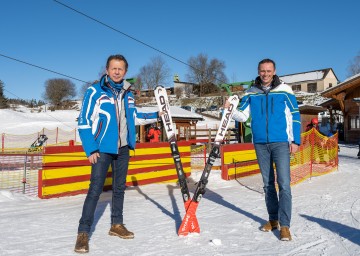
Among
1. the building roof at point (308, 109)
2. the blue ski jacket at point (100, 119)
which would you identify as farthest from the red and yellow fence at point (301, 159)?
→ the building roof at point (308, 109)

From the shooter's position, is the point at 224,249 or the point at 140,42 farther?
the point at 140,42

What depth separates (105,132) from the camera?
345 centimetres

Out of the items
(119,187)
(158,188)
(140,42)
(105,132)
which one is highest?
(140,42)

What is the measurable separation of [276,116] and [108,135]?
72.0 inches

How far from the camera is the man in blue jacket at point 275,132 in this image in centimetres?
381

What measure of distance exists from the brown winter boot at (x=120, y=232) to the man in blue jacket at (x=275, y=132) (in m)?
1.52

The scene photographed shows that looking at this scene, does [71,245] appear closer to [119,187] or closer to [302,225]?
[119,187]

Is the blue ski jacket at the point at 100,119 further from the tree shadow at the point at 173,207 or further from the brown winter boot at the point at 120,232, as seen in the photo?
the tree shadow at the point at 173,207

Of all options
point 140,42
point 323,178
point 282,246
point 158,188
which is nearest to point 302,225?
point 282,246

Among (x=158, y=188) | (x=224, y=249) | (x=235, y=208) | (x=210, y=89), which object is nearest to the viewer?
(x=224, y=249)

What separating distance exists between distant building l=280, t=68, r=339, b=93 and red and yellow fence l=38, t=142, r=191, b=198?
63852 mm

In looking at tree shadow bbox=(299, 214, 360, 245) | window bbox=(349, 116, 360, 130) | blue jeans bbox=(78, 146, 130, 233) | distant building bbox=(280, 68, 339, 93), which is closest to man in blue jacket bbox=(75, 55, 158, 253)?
blue jeans bbox=(78, 146, 130, 233)

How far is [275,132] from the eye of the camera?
151 inches

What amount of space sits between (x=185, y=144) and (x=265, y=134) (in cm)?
558
